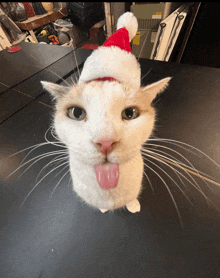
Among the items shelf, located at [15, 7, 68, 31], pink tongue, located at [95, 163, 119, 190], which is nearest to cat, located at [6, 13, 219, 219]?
pink tongue, located at [95, 163, 119, 190]

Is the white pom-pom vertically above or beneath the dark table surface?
above

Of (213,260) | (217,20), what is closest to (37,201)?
(213,260)

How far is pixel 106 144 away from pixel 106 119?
49mm

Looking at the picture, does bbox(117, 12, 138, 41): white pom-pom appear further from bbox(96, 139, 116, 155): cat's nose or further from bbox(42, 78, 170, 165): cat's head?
bbox(96, 139, 116, 155): cat's nose

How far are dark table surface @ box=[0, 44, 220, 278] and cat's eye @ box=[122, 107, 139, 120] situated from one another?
1.00ft

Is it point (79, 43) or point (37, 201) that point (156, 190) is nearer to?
point (37, 201)

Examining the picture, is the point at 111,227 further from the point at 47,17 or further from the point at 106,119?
the point at 47,17

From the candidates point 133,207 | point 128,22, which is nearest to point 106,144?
point 133,207

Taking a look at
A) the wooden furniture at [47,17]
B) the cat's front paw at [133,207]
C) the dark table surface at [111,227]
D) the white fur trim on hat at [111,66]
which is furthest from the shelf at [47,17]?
the cat's front paw at [133,207]

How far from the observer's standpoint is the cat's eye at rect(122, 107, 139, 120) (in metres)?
0.37

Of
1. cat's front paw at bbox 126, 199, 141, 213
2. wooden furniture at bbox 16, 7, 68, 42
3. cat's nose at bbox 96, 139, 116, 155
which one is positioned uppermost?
wooden furniture at bbox 16, 7, 68, 42

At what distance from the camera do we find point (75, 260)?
0.44 meters

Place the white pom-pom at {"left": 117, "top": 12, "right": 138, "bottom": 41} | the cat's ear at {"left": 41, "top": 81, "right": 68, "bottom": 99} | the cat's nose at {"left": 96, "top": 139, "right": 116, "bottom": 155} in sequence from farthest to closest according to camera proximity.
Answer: the white pom-pom at {"left": 117, "top": 12, "right": 138, "bottom": 41} < the cat's ear at {"left": 41, "top": 81, "right": 68, "bottom": 99} < the cat's nose at {"left": 96, "top": 139, "right": 116, "bottom": 155}

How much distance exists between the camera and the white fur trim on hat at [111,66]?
350mm
